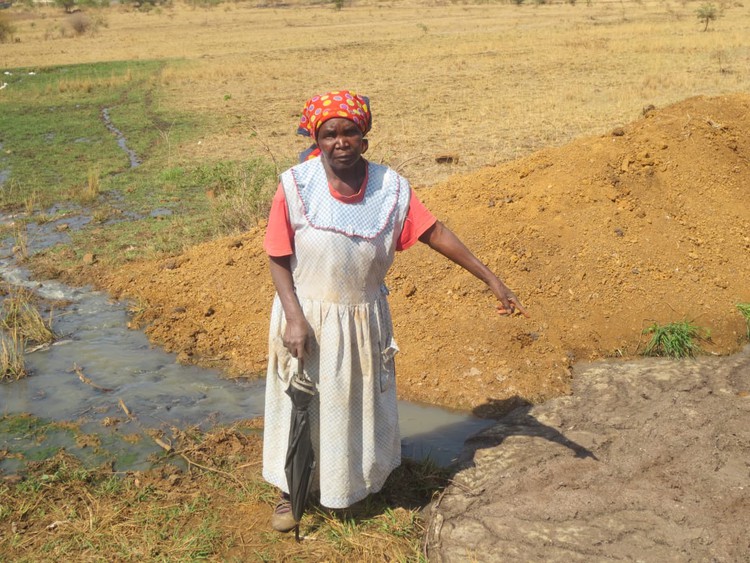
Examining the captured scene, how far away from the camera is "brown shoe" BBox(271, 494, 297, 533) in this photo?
9.96ft

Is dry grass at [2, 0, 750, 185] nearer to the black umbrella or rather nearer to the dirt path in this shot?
the dirt path

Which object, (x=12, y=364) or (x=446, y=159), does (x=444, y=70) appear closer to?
(x=446, y=159)

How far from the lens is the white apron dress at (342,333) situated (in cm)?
268

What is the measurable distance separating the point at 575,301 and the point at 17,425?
133 inches

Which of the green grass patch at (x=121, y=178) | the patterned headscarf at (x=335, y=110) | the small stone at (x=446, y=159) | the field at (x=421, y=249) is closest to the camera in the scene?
the patterned headscarf at (x=335, y=110)

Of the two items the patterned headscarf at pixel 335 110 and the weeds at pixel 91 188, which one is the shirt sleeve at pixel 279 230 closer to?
the patterned headscarf at pixel 335 110

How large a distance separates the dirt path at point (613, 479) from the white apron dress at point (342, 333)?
468 millimetres

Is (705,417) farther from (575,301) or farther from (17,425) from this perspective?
(17,425)

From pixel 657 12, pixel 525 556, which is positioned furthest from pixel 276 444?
pixel 657 12

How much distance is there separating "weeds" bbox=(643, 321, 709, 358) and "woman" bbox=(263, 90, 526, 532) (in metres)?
2.14

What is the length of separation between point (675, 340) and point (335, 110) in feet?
→ 9.67

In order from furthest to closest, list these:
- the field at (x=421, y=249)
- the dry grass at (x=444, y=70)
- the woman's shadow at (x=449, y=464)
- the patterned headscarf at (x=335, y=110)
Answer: the dry grass at (x=444, y=70) → the field at (x=421, y=249) → the woman's shadow at (x=449, y=464) → the patterned headscarf at (x=335, y=110)

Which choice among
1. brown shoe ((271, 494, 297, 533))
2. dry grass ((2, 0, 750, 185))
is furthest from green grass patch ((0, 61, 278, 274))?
brown shoe ((271, 494, 297, 533))

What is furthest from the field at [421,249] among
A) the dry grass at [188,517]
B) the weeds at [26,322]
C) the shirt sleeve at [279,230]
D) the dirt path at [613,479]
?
the shirt sleeve at [279,230]
